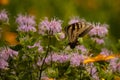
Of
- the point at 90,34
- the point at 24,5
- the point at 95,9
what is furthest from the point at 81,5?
the point at 90,34

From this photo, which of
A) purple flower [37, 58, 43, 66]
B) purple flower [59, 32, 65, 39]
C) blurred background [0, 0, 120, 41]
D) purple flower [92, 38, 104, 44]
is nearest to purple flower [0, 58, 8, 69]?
purple flower [37, 58, 43, 66]

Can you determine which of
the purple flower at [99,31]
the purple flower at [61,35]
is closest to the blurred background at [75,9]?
the purple flower at [99,31]

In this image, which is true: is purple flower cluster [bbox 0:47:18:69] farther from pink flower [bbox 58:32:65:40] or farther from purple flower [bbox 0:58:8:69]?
pink flower [bbox 58:32:65:40]

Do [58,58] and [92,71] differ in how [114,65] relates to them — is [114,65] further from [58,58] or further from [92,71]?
[58,58]

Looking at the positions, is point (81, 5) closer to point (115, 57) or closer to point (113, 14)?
point (113, 14)

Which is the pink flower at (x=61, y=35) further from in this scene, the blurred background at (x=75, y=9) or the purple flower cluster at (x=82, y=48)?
the blurred background at (x=75, y=9)

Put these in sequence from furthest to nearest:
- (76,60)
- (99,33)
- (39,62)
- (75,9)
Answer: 1. (75,9)
2. (99,33)
3. (39,62)
4. (76,60)

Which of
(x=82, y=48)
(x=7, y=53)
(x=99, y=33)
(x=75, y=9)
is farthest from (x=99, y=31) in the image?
(x=75, y=9)
